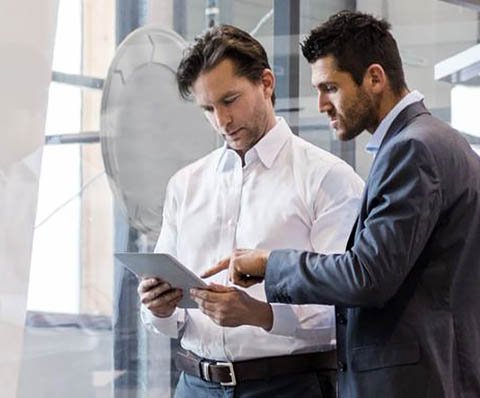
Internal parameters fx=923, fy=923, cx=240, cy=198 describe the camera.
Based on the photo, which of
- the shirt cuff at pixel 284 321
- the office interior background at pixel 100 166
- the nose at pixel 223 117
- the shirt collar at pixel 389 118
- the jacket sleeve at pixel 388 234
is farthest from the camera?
the office interior background at pixel 100 166

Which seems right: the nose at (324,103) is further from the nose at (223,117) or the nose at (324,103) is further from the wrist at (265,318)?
the wrist at (265,318)

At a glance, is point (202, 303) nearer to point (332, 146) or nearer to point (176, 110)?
point (176, 110)

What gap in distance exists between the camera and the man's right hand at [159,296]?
1718 millimetres

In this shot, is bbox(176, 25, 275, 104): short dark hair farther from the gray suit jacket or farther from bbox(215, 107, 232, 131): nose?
the gray suit jacket

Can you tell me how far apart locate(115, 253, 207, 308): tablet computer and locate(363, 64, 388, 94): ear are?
17.4 inches

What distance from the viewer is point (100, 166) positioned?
2.54 m

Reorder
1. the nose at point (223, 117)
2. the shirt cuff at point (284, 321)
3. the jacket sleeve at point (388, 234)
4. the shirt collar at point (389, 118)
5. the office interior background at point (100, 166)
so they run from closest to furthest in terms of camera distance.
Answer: the jacket sleeve at point (388, 234) < the shirt collar at point (389, 118) < the shirt cuff at point (284, 321) < the nose at point (223, 117) < the office interior background at point (100, 166)

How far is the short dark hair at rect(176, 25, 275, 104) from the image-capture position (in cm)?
179

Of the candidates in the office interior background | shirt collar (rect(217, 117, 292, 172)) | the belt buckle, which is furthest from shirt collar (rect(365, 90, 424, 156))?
the office interior background

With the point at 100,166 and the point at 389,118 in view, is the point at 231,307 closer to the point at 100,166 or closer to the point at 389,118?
the point at 389,118

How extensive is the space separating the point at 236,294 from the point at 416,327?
0.34 metres

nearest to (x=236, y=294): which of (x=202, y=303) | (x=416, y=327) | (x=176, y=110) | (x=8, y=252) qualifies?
(x=202, y=303)

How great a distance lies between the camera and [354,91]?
158 centimetres

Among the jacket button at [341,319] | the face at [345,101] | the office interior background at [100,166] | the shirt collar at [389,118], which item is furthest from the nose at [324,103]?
the office interior background at [100,166]
